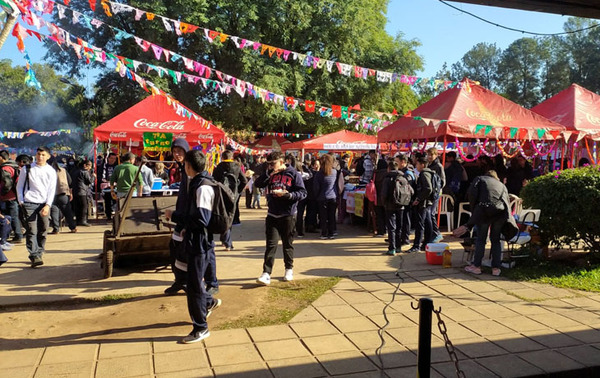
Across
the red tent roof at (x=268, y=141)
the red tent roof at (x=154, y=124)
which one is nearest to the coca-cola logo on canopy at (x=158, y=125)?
the red tent roof at (x=154, y=124)

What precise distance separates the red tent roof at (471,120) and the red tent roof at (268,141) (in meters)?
15.0

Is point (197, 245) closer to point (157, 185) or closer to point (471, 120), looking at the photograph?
point (157, 185)

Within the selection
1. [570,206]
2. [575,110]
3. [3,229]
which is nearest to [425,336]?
[570,206]

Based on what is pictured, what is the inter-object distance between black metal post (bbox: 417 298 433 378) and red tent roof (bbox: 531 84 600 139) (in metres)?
11.4

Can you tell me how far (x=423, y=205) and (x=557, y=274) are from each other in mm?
2384

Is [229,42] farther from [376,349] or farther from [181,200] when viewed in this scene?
[376,349]

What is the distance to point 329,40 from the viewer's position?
81.7 feet

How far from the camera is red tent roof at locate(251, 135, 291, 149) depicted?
26.3 meters

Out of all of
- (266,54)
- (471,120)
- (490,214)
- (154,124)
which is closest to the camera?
(490,214)

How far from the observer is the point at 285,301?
5.38 m

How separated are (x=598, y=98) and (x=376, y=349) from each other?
45.4ft

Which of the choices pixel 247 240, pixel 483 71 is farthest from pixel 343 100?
pixel 483 71

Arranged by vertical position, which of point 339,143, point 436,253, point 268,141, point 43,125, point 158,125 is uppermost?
point 43,125

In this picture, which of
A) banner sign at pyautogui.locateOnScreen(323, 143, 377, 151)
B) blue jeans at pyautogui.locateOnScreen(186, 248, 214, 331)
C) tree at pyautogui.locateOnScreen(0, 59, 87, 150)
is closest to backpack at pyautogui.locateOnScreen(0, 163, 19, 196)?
blue jeans at pyautogui.locateOnScreen(186, 248, 214, 331)
